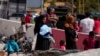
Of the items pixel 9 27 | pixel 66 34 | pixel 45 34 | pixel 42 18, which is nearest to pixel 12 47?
pixel 45 34

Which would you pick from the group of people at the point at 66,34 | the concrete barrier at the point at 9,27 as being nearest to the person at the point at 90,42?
the group of people at the point at 66,34

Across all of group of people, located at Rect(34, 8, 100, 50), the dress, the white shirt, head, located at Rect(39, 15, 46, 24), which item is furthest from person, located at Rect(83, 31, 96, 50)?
the white shirt

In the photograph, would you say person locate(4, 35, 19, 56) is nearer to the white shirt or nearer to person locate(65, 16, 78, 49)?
person locate(65, 16, 78, 49)

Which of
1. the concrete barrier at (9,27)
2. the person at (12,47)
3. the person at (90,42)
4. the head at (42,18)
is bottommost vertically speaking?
the concrete barrier at (9,27)

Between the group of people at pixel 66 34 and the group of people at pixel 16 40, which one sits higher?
the group of people at pixel 66 34

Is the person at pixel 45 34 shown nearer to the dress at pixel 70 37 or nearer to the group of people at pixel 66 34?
the group of people at pixel 66 34

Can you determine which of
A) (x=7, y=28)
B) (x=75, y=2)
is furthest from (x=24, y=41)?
(x=75, y=2)

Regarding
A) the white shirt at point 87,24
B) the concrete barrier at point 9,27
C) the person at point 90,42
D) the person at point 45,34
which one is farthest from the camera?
the concrete barrier at point 9,27

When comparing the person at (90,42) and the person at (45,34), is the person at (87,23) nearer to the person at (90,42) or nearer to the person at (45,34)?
the person at (45,34)

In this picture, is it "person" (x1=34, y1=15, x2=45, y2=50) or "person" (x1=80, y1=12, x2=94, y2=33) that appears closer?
"person" (x1=34, y1=15, x2=45, y2=50)

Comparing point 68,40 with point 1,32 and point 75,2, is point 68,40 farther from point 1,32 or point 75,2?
point 75,2

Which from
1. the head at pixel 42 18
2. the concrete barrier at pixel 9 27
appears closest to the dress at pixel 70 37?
the head at pixel 42 18

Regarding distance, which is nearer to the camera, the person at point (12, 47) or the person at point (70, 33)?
the person at point (70, 33)

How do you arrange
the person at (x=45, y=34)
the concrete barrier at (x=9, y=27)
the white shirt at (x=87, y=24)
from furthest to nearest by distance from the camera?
the concrete barrier at (x=9, y=27) → the white shirt at (x=87, y=24) → the person at (x=45, y=34)
